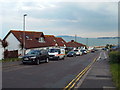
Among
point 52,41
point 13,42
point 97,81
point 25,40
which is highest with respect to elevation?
point 52,41

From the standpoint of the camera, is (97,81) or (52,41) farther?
(52,41)

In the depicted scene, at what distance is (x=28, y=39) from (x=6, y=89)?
3568 cm

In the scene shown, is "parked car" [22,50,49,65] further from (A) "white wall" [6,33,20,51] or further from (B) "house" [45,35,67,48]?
(B) "house" [45,35,67,48]

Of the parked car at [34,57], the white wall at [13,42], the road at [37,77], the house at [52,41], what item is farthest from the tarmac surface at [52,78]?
the house at [52,41]

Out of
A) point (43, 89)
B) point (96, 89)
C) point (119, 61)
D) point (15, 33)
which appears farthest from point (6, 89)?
point (15, 33)

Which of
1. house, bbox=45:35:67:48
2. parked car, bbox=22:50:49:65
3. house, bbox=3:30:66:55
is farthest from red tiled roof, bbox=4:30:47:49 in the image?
parked car, bbox=22:50:49:65

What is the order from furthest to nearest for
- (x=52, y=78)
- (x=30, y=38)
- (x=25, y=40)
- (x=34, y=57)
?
(x=30, y=38) < (x=25, y=40) < (x=34, y=57) < (x=52, y=78)

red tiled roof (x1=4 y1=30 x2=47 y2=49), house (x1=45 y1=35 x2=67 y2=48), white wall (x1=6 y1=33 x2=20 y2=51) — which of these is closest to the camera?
red tiled roof (x1=4 y1=30 x2=47 y2=49)

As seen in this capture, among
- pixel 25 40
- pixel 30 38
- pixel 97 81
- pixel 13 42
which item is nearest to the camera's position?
pixel 97 81

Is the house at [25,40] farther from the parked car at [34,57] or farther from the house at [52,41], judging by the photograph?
the parked car at [34,57]

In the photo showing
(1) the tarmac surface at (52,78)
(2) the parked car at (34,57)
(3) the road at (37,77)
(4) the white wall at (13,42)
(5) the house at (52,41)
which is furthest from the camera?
(5) the house at (52,41)

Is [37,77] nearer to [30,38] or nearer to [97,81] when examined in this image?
[97,81]

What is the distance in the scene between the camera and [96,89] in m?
7.79

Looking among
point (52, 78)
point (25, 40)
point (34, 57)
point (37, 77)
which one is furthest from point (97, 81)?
point (25, 40)
